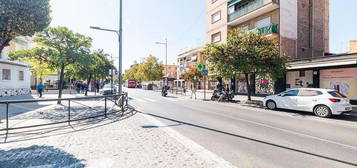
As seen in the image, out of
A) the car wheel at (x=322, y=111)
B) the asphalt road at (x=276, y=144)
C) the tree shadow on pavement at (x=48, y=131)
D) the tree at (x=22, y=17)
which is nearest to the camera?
the asphalt road at (x=276, y=144)

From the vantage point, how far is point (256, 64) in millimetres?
12227

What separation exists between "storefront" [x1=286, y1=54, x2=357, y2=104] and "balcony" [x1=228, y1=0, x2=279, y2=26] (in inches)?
283

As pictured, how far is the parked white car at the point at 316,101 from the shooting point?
8.09 m

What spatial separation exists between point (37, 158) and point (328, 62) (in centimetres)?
1728

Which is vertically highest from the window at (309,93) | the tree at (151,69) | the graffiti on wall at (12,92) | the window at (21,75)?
the tree at (151,69)

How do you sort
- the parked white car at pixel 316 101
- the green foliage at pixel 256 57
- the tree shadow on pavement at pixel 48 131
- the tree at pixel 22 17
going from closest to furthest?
the tree at pixel 22 17, the tree shadow on pavement at pixel 48 131, the parked white car at pixel 316 101, the green foliage at pixel 256 57

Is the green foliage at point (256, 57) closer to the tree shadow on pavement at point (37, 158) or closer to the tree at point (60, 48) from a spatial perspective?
the tree at point (60, 48)

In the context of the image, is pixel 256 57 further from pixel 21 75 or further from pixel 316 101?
pixel 21 75

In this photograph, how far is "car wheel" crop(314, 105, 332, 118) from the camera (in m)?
8.27

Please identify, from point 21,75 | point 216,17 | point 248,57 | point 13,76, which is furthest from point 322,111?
point 21,75

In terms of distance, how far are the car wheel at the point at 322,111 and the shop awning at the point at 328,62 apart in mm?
5522

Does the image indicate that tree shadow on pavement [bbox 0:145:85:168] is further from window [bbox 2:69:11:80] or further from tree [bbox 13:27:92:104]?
window [bbox 2:69:11:80]

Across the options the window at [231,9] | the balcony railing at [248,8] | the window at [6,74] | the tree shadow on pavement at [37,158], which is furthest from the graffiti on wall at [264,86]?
the window at [6,74]

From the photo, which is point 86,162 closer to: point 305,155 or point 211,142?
point 211,142
